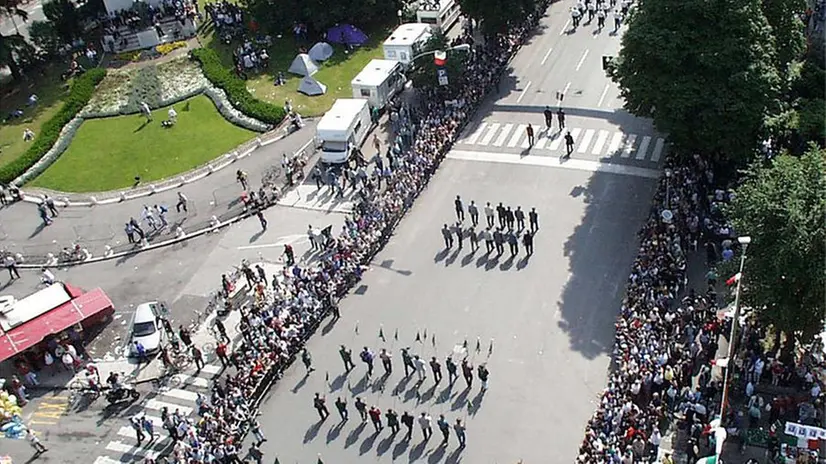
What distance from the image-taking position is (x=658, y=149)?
46.2 meters

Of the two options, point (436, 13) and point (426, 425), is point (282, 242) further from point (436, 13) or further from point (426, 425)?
point (436, 13)

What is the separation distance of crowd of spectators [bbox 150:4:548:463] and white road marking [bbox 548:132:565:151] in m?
5.69

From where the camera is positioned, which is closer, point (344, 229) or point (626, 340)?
point (626, 340)

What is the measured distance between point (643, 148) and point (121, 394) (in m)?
29.8

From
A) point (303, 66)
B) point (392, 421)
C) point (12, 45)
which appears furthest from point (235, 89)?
point (392, 421)

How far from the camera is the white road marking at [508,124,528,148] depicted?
1916 inches

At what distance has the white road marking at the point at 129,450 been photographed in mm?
31858

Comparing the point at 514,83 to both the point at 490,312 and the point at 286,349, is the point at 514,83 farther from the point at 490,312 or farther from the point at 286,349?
the point at 286,349

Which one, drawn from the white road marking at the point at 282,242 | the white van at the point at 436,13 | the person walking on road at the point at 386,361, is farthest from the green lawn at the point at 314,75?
the person walking on road at the point at 386,361

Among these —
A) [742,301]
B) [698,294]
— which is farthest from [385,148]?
[742,301]

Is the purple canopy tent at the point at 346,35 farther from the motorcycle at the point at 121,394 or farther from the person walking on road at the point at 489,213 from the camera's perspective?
the motorcycle at the point at 121,394

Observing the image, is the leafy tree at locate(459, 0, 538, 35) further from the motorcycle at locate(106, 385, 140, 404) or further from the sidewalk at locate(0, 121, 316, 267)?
the motorcycle at locate(106, 385, 140, 404)

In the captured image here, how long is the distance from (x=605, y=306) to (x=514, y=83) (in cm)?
2371

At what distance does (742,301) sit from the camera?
2984 cm
